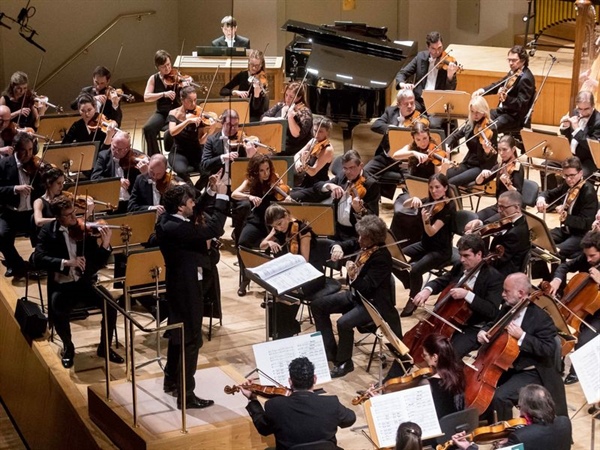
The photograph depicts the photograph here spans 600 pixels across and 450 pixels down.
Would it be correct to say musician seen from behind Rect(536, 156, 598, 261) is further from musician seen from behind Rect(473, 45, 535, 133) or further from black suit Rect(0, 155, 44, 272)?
black suit Rect(0, 155, 44, 272)

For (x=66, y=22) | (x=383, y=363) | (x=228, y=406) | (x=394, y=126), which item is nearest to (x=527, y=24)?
(x=394, y=126)

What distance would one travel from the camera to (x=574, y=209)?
762 cm

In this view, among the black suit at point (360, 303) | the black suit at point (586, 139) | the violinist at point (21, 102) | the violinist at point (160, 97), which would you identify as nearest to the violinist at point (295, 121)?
the violinist at point (160, 97)

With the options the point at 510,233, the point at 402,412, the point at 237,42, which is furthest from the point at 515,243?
the point at 237,42

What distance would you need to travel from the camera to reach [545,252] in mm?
7086

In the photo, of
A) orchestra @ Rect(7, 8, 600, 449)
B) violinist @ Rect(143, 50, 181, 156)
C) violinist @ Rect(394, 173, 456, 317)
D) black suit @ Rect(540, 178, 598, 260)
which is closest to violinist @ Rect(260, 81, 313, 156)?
orchestra @ Rect(7, 8, 600, 449)

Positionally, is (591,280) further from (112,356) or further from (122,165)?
(122,165)

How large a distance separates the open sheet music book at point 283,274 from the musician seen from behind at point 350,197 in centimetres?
120

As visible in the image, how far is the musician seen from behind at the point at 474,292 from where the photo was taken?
6.40 meters

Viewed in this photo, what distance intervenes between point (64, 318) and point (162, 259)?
78cm

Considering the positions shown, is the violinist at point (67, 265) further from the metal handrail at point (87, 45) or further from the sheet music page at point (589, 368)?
the metal handrail at point (87, 45)

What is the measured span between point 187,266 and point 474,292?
166cm

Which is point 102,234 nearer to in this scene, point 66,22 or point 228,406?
point 228,406

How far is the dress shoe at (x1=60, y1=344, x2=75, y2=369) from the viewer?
7.00m
